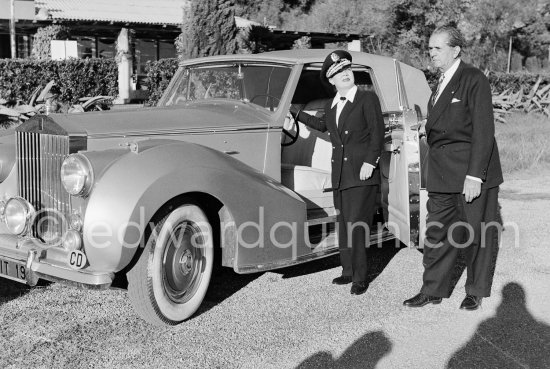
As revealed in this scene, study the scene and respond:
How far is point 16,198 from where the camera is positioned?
14.2ft

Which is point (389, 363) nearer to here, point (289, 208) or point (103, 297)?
point (289, 208)

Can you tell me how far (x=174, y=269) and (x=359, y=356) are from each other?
1.33 meters

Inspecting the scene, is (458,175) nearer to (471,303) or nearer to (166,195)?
(471,303)

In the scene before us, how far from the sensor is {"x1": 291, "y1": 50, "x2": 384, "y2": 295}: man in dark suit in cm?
486

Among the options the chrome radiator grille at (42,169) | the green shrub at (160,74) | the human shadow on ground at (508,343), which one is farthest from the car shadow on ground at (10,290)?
the green shrub at (160,74)

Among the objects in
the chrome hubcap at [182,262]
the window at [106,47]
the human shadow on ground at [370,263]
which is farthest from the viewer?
the window at [106,47]

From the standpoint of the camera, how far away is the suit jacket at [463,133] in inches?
170

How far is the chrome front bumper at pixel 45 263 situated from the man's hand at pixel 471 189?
2373 mm

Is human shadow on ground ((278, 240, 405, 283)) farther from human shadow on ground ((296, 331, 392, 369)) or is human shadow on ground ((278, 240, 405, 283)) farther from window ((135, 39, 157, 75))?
window ((135, 39, 157, 75))

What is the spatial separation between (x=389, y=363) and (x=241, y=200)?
1.46 metres

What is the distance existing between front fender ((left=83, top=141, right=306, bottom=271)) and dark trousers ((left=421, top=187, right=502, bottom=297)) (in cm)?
101

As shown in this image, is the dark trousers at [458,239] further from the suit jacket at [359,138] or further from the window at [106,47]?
the window at [106,47]

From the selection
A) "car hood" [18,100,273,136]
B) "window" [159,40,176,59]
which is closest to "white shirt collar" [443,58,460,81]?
"car hood" [18,100,273,136]

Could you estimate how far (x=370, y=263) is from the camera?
5.91m
